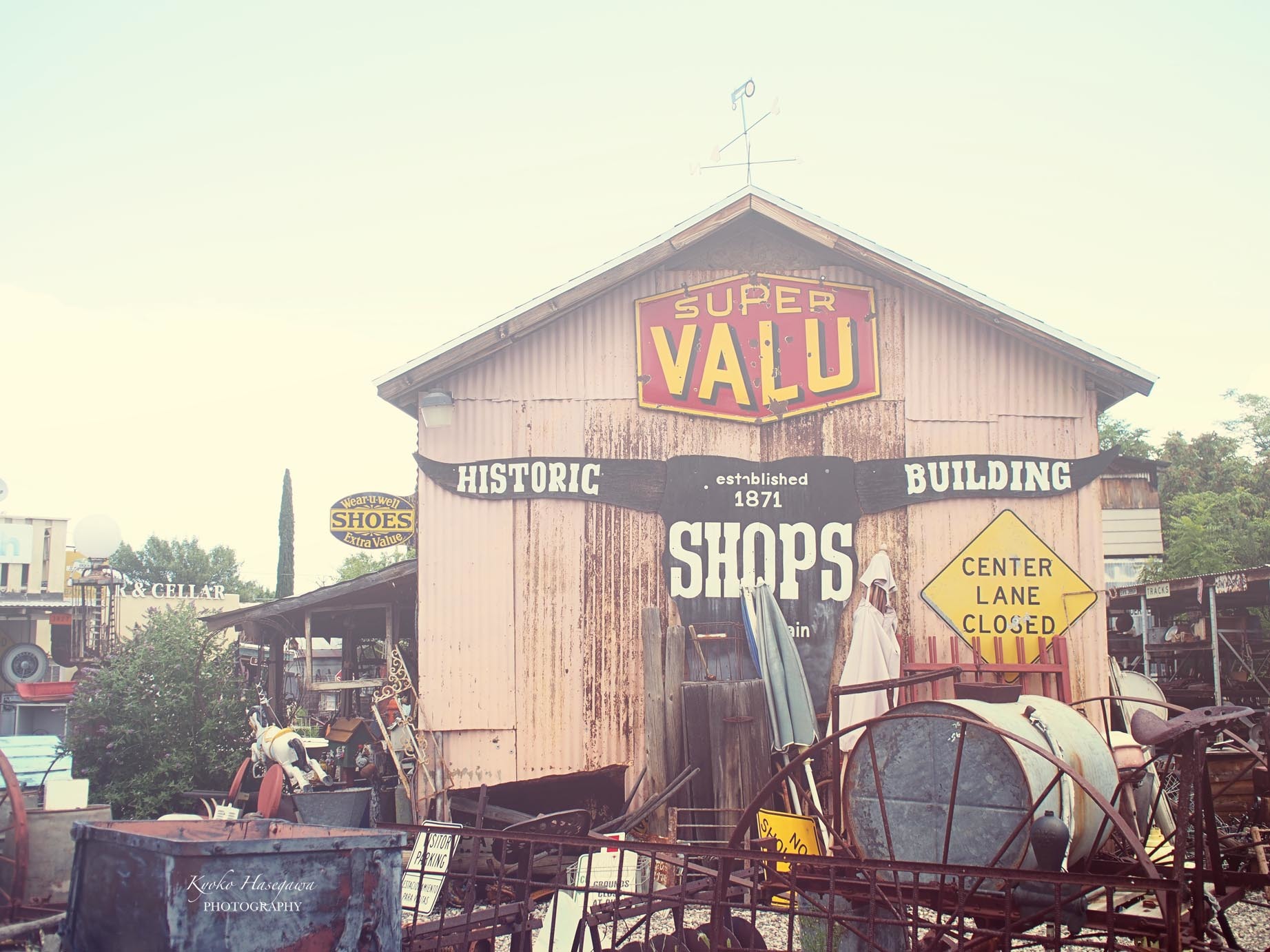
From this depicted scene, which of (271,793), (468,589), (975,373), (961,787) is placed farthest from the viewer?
(975,373)

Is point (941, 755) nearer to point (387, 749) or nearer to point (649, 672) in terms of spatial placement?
point (649, 672)

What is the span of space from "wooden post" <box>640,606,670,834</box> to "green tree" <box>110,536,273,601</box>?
5741 centimetres

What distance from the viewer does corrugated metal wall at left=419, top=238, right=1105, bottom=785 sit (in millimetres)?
12508

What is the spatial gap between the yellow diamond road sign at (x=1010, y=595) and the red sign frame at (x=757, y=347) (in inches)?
93.8

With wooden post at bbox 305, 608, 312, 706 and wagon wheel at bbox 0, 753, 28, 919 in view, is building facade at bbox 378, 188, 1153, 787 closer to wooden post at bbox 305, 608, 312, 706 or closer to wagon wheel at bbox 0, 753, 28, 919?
wooden post at bbox 305, 608, 312, 706

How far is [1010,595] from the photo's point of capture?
12633 mm

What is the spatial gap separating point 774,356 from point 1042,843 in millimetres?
7983

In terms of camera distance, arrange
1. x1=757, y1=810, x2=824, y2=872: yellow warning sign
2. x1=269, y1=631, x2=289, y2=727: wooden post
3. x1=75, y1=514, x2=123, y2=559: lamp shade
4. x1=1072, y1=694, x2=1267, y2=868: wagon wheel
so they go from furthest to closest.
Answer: x1=75, y1=514, x2=123, y2=559: lamp shade → x1=269, y1=631, x2=289, y2=727: wooden post → x1=757, y1=810, x2=824, y2=872: yellow warning sign → x1=1072, y1=694, x2=1267, y2=868: wagon wheel

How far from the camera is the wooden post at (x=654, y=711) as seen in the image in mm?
12172

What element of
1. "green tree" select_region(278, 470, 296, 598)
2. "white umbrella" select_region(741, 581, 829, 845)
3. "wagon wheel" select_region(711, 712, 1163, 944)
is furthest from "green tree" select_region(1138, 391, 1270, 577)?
"green tree" select_region(278, 470, 296, 598)

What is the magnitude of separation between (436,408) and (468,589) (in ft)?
7.20

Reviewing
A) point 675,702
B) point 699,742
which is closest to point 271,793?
point 675,702

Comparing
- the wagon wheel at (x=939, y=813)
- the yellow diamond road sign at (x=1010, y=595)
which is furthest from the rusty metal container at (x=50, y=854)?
the yellow diamond road sign at (x=1010, y=595)

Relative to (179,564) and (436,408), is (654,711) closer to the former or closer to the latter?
(436,408)
